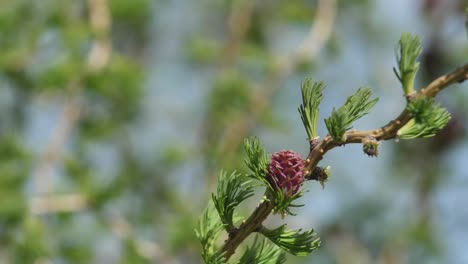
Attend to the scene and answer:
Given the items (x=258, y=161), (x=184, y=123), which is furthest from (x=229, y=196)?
(x=184, y=123)

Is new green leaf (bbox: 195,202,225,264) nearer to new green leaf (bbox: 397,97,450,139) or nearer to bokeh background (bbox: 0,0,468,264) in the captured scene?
new green leaf (bbox: 397,97,450,139)

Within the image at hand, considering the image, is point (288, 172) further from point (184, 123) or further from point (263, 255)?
point (184, 123)

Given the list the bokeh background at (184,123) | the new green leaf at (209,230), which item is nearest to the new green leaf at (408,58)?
the new green leaf at (209,230)

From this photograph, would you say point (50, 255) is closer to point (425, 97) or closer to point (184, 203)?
point (184, 203)

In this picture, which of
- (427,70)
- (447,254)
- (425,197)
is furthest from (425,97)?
(447,254)

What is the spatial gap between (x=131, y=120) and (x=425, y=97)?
147 cm

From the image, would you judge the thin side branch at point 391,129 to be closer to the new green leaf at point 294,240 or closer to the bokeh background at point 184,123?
the new green leaf at point 294,240

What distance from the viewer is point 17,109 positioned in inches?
66.1

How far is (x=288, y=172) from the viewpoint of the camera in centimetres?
32

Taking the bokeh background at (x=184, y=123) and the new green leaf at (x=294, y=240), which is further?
the bokeh background at (x=184, y=123)

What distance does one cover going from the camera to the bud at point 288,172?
0.32m

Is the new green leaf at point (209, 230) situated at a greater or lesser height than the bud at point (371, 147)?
greater

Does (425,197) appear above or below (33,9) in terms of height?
below

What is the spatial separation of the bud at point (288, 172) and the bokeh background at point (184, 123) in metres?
0.93
